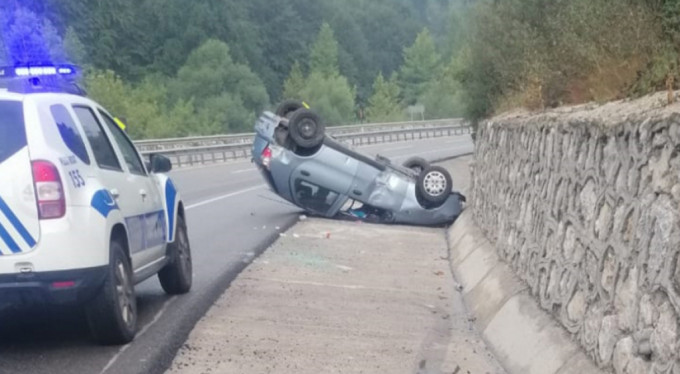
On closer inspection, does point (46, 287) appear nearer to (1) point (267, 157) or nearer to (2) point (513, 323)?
(2) point (513, 323)

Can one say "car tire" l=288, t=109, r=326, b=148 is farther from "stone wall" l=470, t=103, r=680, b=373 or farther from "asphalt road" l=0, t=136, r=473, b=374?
"stone wall" l=470, t=103, r=680, b=373

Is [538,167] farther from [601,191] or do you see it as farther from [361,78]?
[361,78]

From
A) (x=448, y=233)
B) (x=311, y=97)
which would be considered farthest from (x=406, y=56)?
(x=448, y=233)

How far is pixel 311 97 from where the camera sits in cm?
9469

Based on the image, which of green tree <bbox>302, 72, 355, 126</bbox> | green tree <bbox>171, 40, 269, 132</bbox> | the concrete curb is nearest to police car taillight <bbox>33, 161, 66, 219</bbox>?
the concrete curb

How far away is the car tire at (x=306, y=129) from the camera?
64.1 feet

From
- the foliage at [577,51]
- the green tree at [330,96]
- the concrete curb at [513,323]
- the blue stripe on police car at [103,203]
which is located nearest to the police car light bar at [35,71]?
the blue stripe on police car at [103,203]

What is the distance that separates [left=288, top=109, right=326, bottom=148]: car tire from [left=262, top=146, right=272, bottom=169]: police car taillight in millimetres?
482

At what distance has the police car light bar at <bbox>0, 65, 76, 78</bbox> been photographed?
9.28m

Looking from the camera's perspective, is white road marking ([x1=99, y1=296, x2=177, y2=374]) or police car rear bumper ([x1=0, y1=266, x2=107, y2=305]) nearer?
police car rear bumper ([x1=0, y1=266, x2=107, y2=305])

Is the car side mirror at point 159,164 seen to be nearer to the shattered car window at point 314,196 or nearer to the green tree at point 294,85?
the shattered car window at point 314,196

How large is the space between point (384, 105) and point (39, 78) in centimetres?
9500

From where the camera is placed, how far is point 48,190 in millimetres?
7473

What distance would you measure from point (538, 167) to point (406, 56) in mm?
113584
